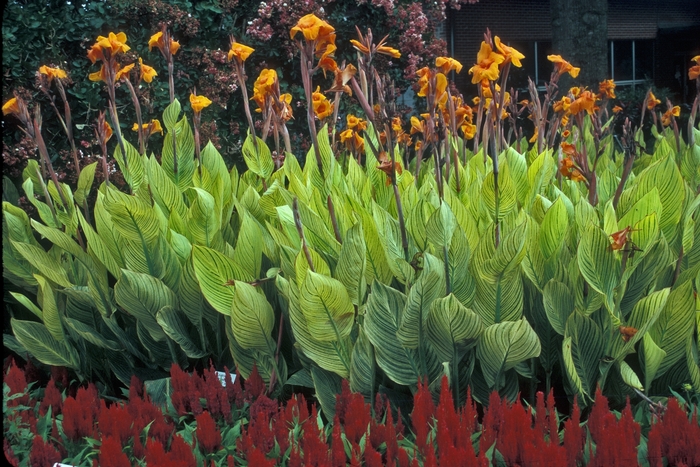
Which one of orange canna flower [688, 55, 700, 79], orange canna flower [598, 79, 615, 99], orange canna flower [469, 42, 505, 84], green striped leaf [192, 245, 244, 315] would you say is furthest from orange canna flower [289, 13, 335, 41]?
orange canna flower [598, 79, 615, 99]

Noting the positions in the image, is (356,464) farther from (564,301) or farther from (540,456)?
(564,301)

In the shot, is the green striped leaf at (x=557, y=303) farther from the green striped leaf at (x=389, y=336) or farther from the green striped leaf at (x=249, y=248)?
the green striped leaf at (x=249, y=248)

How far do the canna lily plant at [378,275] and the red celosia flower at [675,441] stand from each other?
0.30 meters

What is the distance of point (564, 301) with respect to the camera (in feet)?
5.31

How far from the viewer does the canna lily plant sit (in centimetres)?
155

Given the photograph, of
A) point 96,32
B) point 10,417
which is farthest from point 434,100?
point 96,32

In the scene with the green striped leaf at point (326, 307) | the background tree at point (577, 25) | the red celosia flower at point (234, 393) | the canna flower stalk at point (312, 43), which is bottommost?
the red celosia flower at point (234, 393)

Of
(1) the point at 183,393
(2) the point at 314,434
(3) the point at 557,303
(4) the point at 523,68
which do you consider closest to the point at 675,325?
(3) the point at 557,303

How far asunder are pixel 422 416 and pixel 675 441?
1.31 feet

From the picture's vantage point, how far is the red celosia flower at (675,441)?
3.87 ft

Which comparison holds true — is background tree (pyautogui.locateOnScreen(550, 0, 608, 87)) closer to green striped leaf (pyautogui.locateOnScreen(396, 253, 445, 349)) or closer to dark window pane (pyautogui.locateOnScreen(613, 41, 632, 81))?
Answer: dark window pane (pyautogui.locateOnScreen(613, 41, 632, 81))

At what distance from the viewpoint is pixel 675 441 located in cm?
120

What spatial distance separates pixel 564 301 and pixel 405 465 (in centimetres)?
60

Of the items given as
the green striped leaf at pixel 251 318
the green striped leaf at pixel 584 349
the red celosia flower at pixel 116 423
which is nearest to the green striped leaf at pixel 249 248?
the green striped leaf at pixel 251 318
